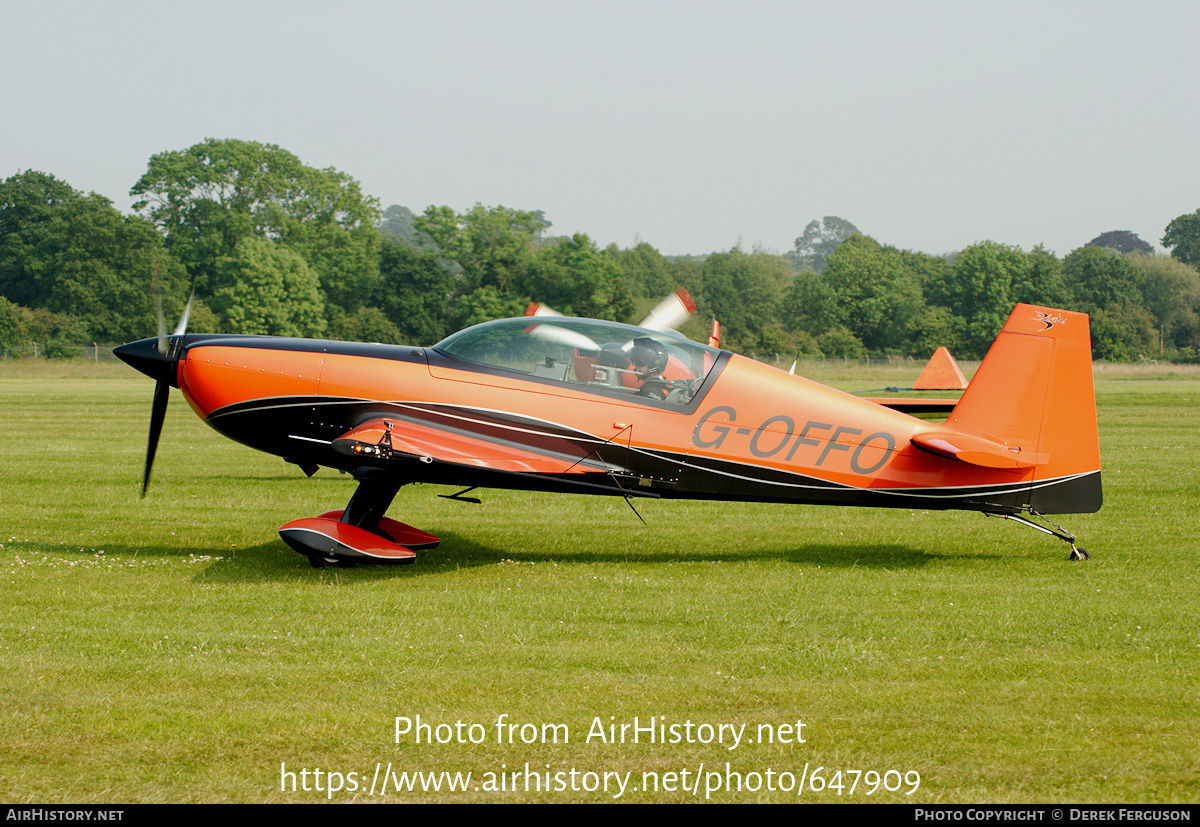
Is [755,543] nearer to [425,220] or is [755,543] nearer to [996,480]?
[996,480]

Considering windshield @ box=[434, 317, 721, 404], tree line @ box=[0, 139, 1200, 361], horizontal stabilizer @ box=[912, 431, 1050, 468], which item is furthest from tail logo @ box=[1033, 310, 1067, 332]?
tree line @ box=[0, 139, 1200, 361]

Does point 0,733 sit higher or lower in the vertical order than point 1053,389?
lower

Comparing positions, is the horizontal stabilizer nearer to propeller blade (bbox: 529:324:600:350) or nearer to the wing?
the wing

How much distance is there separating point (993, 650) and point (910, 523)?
4.83 m

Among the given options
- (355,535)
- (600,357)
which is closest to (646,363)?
(600,357)

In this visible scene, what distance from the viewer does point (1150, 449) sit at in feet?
57.7

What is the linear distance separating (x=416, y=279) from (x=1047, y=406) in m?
66.3

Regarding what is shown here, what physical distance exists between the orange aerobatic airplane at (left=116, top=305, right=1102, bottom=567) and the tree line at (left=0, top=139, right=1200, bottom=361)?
2211 inches

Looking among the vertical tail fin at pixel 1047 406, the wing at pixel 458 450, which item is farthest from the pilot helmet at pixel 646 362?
the vertical tail fin at pixel 1047 406

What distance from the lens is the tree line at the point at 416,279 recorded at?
6988cm

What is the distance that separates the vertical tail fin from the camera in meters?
8.11

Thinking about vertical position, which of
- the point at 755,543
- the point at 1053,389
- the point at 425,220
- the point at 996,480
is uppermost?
the point at 425,220
